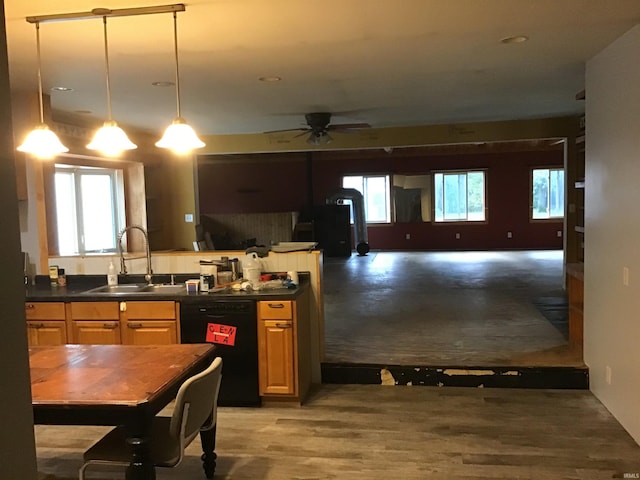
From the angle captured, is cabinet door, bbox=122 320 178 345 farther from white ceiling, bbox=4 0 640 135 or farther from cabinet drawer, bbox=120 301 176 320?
white ceiling, bbox=4 0 640 135

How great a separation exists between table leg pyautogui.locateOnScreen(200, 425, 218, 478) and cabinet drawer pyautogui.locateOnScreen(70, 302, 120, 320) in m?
1.45

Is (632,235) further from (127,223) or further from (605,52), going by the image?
(127,223)

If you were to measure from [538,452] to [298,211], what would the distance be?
10.3 metres

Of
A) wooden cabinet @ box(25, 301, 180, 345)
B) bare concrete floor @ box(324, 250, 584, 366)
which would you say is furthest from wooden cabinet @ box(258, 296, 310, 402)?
bare concrete floor @ box(324, 250, 584, 366)

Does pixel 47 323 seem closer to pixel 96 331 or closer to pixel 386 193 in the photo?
pixel 96 331

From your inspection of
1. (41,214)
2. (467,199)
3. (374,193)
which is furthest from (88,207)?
(467,199)

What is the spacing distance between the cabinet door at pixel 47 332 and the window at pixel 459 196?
1040 cm

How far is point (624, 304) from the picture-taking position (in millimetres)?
3400

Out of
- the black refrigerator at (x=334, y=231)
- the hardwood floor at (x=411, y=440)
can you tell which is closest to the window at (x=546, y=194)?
the black refrigerator at (x=334, y=231)

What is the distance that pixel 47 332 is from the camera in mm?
4039

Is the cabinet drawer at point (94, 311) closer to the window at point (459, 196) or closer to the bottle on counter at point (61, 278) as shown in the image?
the bottle on counter at point (61, 278)

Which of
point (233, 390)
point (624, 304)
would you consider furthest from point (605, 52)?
point (233, 390)

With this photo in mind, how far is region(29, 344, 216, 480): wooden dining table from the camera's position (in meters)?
2.04

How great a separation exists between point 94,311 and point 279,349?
54.6 inches
